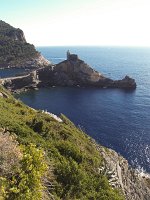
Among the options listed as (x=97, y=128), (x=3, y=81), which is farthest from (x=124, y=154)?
(x=3, y=81)

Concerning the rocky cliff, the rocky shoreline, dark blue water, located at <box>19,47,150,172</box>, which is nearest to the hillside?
dark blue water, located at <box>19,47,150,172</box>

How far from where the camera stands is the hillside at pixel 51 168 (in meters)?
20.7

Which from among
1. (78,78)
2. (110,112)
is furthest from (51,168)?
Result: (78,78)

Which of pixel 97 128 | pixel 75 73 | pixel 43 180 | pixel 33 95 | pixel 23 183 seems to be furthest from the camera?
pixel 75 73

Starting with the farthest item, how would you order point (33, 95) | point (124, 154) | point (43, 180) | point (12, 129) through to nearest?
point (33, 95), point (124, 154), point (12, 129), point (43, 180)

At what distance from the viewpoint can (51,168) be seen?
3133cm

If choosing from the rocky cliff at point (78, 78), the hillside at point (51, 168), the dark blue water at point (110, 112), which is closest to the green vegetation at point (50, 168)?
the hillside at point (51, 168)

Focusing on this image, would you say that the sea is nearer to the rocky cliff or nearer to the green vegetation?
the rocky cliff

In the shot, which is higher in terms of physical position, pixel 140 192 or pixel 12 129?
pixel 12 129

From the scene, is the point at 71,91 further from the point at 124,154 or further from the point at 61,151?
the point at 61,151

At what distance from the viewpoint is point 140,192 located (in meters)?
47.7

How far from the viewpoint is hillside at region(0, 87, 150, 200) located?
2072cm

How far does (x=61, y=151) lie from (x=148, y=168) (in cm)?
4238

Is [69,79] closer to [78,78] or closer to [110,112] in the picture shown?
[78,78]
